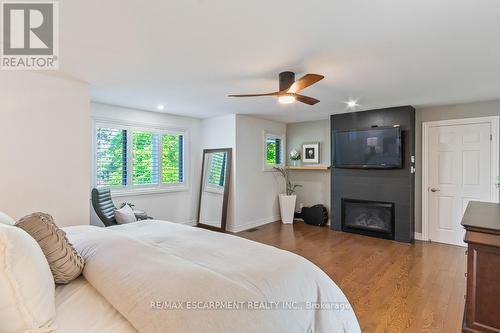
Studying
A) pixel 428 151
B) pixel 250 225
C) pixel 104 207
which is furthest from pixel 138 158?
pixel 428 151

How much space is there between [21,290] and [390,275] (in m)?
3.42

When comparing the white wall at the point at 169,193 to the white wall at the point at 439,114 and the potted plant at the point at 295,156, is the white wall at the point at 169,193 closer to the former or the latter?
the potted plant at the point at 295,156

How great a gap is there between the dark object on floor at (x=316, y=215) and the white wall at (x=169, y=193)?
2.43m

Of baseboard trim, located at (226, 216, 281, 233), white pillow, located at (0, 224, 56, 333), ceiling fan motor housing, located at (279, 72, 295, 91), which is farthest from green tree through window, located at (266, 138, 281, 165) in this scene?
white pillow, located at (0, 224, 56, 333)

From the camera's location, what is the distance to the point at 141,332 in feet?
3.10

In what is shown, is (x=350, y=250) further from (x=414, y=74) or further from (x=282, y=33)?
(x=282, y=33)

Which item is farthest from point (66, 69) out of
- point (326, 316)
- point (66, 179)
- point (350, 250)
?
point (350, 250)

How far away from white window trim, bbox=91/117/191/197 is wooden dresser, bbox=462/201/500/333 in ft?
14.6

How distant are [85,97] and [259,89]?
6.80 ft

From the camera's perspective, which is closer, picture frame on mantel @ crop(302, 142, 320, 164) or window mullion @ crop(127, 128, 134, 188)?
window mullion @ crop(127, 128, 134, 188)

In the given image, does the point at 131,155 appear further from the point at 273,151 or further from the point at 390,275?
the point at 390,275

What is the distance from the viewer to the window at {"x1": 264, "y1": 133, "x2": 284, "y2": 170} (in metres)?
5.84

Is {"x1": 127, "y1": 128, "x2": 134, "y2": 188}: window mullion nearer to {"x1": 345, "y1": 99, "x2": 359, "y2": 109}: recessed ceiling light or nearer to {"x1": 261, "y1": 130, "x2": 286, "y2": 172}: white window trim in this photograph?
{"x1": 261, "y1": 130, "x2": 286, "y2": 172}: white window trim

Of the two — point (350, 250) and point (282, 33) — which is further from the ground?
point (282, 33)
